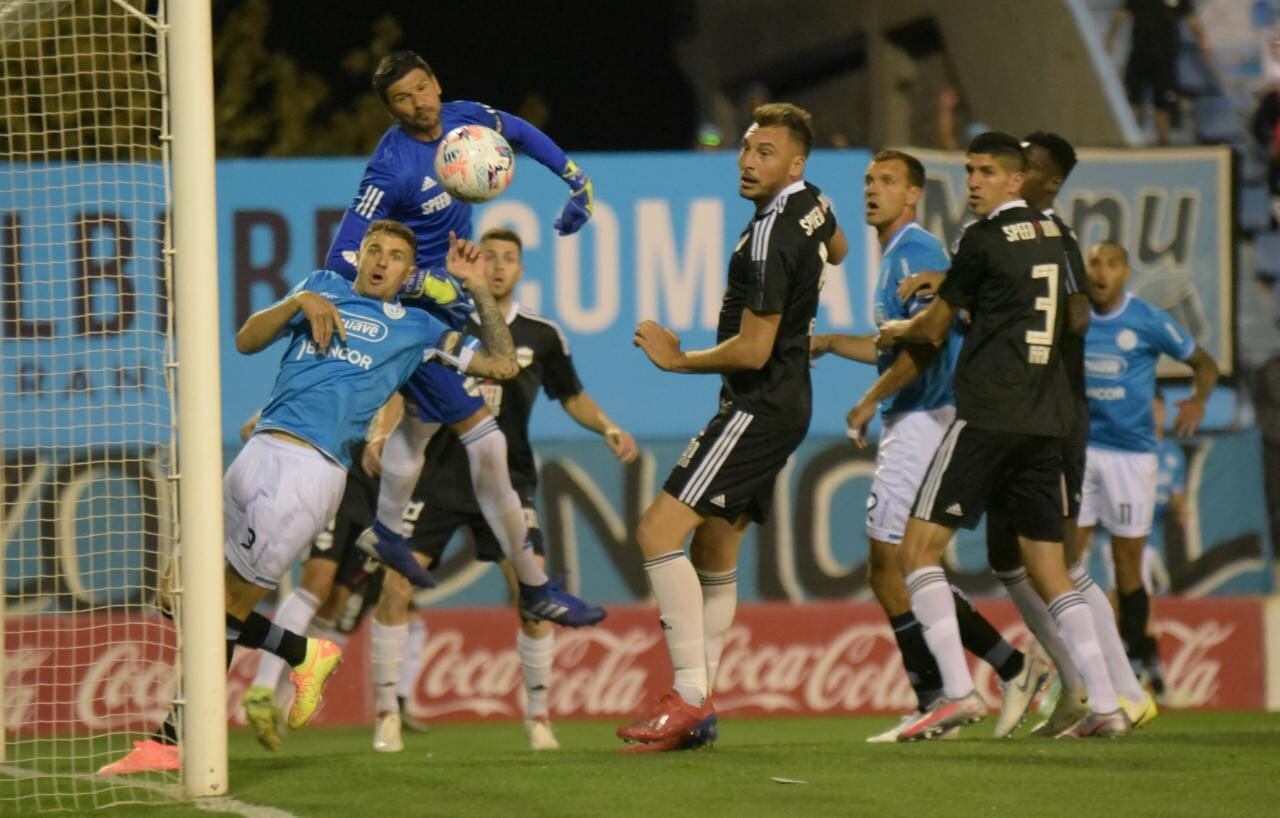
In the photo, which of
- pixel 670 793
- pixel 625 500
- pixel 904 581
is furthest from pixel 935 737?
pixel 625 500

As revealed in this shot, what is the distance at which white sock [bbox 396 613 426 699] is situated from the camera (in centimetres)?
1185

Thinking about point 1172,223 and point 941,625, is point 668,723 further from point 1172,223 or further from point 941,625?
point 1172,223

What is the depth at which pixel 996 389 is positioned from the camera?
736cm

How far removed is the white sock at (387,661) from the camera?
9.40 meters

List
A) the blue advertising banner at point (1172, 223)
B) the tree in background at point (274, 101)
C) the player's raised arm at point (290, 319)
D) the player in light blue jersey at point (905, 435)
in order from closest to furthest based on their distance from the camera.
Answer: the player's raised arm at point (290, 319), the player in light blue jersey at point (905, 435), the blue advertising banner at point (1172, 223), the tree in background at point (274, 101)

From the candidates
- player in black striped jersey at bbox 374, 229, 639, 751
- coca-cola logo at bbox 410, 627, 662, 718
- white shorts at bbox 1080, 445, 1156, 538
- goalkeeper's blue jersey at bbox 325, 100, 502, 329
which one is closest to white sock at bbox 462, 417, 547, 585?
goalkeeper's blue jersey at bbox 325, 100, 502, 329

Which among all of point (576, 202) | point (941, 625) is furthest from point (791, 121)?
point (941, 625)

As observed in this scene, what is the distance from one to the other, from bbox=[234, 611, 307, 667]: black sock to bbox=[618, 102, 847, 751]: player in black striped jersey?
117 centimetres

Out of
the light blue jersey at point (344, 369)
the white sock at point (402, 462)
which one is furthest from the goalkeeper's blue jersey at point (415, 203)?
the white sock at point (402, 462)

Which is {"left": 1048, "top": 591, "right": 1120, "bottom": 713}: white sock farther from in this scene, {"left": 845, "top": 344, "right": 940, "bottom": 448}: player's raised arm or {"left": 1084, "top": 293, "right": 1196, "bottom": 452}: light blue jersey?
{"left": 1084, "top": 293, "right": 1196, "bottom": 452}: light blue jersey

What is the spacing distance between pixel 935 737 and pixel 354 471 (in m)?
3.91

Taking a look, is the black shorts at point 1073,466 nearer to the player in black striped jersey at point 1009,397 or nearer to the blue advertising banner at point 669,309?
the player in black striped jersey at point 1009,397

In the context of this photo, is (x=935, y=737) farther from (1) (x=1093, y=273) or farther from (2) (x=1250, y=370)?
(2) (x=1250, y=370)

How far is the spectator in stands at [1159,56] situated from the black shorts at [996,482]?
30.1 feet
